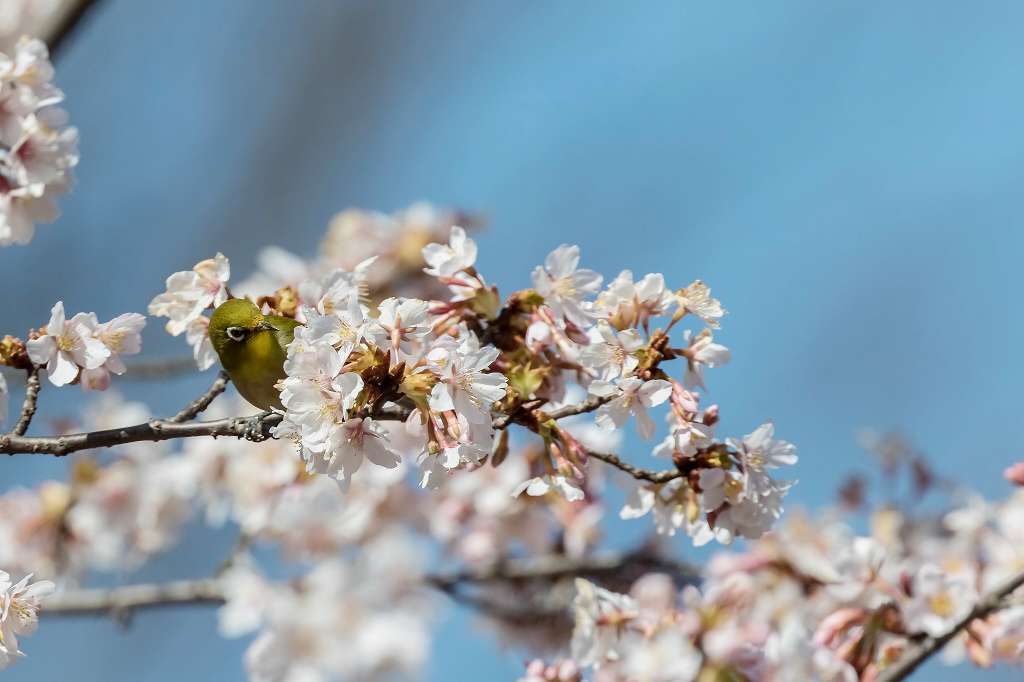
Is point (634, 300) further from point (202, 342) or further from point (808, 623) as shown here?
point (808, 623)

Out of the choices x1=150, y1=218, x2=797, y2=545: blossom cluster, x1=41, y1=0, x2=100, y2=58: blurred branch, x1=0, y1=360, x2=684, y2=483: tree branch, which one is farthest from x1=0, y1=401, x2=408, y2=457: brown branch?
x1=41, y1=0, x2=100, y2=58: blurred branch

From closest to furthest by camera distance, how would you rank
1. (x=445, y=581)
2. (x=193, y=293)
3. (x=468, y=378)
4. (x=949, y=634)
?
1. (x=468, y=378)
2. (x=193, y=293)
3. (x=949, y=634)
4. (x=445, y=581)

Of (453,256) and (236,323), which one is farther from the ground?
(453,256)

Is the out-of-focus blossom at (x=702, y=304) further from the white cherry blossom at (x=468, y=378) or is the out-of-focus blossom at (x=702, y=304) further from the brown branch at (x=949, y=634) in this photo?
the brown branch at (x=949, y=634)

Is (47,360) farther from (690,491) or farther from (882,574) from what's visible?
(882,574)

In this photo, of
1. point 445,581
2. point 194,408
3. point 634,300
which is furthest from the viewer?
point 445,581

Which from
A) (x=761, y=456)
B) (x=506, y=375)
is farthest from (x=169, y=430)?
(x=761, y=456)

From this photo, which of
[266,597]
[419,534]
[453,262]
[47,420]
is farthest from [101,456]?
[453,262]
